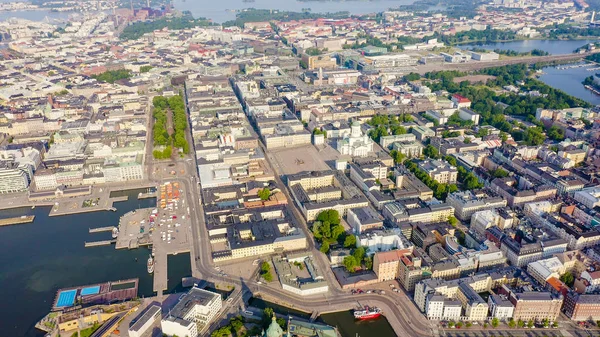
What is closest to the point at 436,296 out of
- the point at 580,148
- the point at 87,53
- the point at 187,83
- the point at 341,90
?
the point at 580,148

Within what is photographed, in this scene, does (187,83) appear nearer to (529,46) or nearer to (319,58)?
(319,58)

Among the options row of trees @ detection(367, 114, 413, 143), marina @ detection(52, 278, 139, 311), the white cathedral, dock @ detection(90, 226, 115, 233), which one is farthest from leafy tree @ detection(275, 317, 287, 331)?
row of trees @ detection(367, 114, 413, 143)

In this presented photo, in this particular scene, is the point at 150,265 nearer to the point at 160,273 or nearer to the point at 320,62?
the point at 160,273

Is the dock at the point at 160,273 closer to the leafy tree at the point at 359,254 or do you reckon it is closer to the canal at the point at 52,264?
the canal at the point at 52,264

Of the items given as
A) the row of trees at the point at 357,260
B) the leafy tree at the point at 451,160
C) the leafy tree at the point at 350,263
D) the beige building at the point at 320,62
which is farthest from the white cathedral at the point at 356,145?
the beige building at the point at 320,62

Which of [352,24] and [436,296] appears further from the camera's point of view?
[352,24]

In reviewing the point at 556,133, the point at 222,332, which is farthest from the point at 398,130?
the point at 222,332

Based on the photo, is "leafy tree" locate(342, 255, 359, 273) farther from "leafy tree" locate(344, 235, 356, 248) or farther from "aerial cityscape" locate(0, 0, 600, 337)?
"leafy tree" locate(344, 235, 356, 248)
